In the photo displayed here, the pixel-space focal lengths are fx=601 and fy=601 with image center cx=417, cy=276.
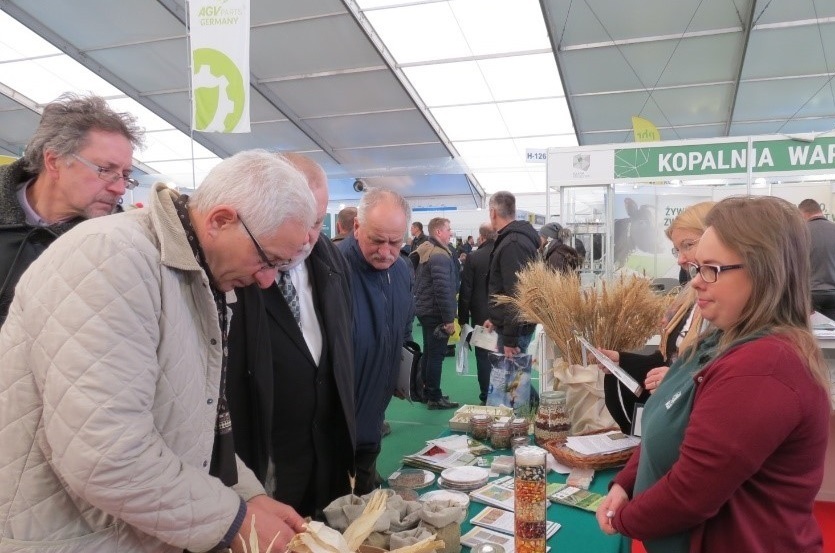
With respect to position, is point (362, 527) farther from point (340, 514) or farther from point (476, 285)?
point (476, 285)

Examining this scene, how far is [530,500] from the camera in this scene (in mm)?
1270

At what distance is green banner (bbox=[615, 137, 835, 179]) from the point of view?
4629 millimetres

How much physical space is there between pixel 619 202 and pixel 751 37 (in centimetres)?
424

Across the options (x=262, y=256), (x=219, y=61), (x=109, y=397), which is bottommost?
(x=109, y=397)

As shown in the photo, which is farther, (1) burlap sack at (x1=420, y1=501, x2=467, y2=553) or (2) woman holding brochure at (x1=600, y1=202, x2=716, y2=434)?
(2) woman holding brochure at (x1=600, y1=202, x2=716, y2=434)

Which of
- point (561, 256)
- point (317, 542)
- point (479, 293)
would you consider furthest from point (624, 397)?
point (479, 293)

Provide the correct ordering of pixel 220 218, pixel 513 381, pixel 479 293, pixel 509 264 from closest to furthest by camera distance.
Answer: pixel 220 218
pixel 513 381
pixel 509 264
pixel 479 293

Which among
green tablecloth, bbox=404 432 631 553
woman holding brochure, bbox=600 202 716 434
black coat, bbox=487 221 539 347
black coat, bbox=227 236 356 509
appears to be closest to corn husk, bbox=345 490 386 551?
green tablecloth, bbox=404 432 631 553

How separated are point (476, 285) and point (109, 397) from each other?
13.0ft

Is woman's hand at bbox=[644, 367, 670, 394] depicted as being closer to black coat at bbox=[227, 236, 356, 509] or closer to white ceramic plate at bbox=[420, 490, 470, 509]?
white ceramic plate at bbox=[420, 490, 470, 509]

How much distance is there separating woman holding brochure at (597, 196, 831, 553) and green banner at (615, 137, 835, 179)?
4002mm

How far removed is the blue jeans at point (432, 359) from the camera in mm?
4859

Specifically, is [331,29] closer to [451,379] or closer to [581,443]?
[451,379]

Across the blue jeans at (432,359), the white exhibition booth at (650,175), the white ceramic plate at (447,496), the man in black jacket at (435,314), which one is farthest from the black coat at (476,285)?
the white ceramic plate at (447,496)
